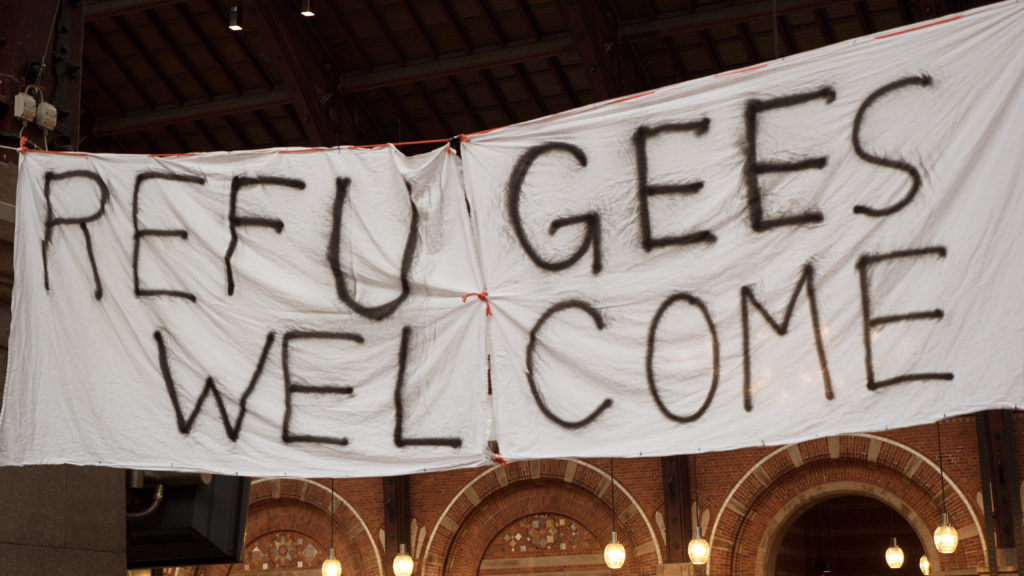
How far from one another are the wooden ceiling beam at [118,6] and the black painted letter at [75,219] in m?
11.1

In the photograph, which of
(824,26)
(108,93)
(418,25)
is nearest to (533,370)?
(824,26)

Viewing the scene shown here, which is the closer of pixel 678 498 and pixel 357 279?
pixel 357 279

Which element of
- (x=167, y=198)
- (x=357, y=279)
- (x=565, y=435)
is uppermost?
(x=167, y=198)

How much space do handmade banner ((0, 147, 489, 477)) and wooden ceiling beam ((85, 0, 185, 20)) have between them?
36.6ft

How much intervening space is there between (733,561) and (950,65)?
1328 cm

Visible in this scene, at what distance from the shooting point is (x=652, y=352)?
11.6 ft

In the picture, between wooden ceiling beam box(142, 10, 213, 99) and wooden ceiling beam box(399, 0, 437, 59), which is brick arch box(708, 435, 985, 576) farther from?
wooden ceiling beam box(142, 10, 213, 99)

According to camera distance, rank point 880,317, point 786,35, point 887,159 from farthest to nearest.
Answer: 1. point 786,35
2. point 887,159
3. point 880,317

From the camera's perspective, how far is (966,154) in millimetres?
3299

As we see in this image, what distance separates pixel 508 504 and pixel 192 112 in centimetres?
706

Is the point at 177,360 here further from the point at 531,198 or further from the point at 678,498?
the point at 678,498

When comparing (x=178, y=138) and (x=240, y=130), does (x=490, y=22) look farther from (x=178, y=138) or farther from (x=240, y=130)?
(x=178, y=138)

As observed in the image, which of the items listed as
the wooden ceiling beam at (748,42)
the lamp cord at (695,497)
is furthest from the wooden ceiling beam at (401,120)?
the lamp cord at (695,497)

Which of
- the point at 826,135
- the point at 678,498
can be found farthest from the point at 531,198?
the point at 678,498
